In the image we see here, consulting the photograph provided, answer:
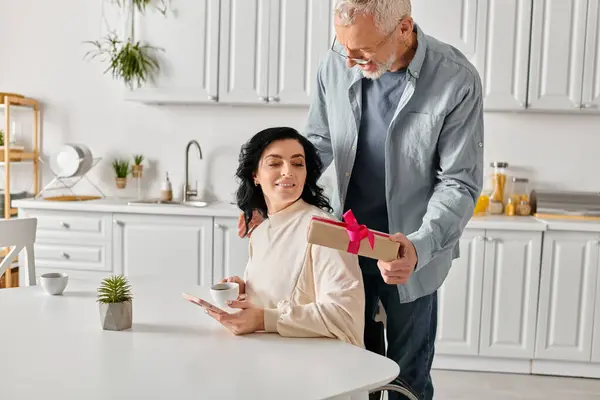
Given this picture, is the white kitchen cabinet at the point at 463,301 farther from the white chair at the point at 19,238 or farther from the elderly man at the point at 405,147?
the white chair at the point at 19,238

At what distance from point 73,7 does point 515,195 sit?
9.90ft

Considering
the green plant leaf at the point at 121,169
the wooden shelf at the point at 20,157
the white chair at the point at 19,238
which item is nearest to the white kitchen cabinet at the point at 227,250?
the green plant leaf at the point at 121,169

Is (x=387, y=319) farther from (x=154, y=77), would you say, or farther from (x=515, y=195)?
(x=154, y=77)

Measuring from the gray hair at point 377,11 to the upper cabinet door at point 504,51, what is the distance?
6.88ft

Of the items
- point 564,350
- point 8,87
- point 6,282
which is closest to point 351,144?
point 564,350

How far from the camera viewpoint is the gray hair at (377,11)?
5.42 ft

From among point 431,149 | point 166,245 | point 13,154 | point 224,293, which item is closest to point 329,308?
point 224,293

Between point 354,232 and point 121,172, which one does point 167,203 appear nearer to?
point 121,172

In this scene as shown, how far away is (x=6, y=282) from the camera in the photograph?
404 cm

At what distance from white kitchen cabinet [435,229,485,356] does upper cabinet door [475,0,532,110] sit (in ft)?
2.53

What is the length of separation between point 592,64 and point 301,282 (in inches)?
106

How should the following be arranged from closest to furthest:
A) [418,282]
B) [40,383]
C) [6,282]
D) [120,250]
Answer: [40,383]
[418,282]
[120,250]
[6,282]

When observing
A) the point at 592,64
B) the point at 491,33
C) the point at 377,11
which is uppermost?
the point at 491,33

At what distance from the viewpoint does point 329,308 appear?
59.8 inches
